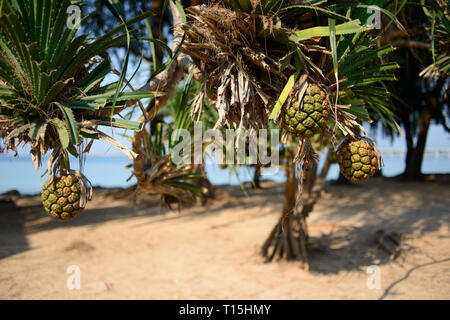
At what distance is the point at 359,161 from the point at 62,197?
1500mm

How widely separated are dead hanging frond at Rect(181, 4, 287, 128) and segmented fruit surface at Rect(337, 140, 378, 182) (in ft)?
1.70

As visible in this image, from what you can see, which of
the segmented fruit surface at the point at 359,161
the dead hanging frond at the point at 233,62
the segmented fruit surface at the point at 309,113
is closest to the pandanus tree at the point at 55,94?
the dead hanging frond at the point at 233,62

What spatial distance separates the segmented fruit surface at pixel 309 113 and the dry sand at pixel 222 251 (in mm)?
2729

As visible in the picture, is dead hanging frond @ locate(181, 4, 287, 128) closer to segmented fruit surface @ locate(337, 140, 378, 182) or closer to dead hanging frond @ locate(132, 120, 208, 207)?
segmented fruit surface @ locate(337, 140, 378, 182)

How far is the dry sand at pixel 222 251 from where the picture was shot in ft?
15.1

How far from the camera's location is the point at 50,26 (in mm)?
1693

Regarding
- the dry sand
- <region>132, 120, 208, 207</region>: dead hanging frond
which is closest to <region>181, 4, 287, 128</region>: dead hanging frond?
<region>132, 120, 208, 207</region>: dead hanging frond

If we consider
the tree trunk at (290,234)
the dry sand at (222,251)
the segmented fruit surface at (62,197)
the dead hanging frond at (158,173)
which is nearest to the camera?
the segmented fruit surface at (62,197)

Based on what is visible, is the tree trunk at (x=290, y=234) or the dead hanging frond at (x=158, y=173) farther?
the tree trunk at (x=290, y=234)

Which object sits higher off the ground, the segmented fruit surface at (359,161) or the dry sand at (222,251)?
the segmented fruit surface at (359,161)

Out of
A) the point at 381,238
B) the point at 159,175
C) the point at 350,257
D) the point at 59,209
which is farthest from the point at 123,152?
the point at 381,238

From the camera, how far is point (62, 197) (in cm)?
171

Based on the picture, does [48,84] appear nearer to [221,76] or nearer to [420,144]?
[221,76]

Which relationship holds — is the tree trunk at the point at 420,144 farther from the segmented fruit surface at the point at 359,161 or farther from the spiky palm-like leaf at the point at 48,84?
Result: the spiky palm-like leaf at the point at 48,84
